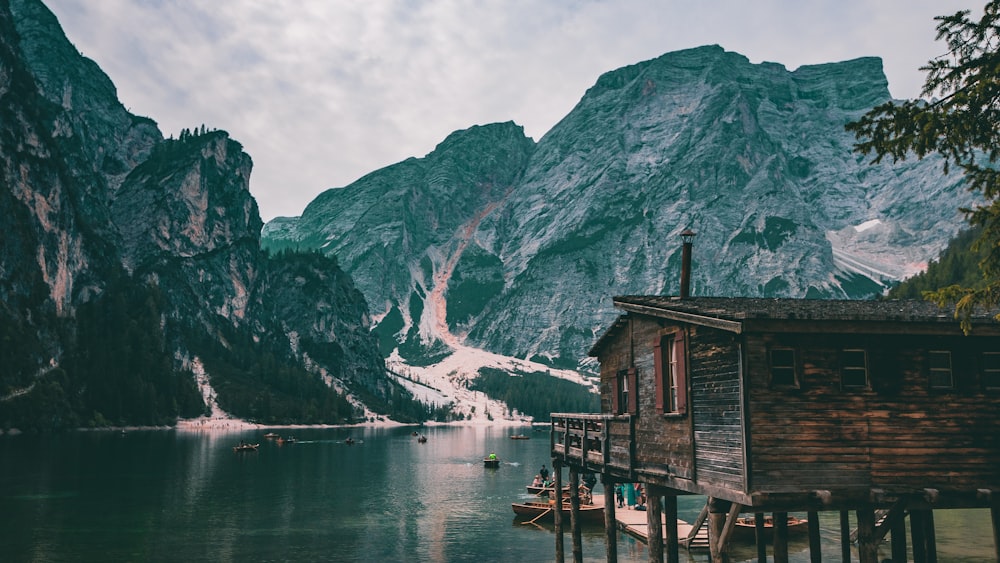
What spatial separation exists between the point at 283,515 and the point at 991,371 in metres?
61.1

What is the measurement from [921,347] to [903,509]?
495 centimetres

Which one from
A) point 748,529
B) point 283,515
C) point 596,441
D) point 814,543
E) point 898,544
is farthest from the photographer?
point 283,515

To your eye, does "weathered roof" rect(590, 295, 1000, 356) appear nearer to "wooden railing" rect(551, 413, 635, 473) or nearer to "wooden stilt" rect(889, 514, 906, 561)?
"wooden railing" rect(551, 413, 635, 473)

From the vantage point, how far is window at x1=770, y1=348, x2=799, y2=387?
79.8 ft

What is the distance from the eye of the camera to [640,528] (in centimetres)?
5306

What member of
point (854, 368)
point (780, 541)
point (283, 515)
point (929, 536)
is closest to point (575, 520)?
point (929, 536)

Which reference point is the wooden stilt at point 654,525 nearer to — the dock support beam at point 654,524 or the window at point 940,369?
the dock support beam at point 654,524

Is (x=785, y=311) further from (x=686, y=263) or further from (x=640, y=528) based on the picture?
(x=640, y=528)

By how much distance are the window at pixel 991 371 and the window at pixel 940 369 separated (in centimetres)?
117

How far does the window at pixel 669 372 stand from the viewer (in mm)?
27297

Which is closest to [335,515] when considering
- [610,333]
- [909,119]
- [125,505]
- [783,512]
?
[125,505]

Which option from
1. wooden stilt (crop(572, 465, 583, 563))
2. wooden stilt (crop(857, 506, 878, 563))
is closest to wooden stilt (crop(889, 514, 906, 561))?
wooden stilt (crop(857, 506, 878, 563))

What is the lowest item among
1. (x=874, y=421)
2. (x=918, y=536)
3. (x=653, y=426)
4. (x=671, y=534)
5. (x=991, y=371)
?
(x=671, y=534)

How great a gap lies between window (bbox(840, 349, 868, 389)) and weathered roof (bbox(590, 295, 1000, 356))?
111cm
